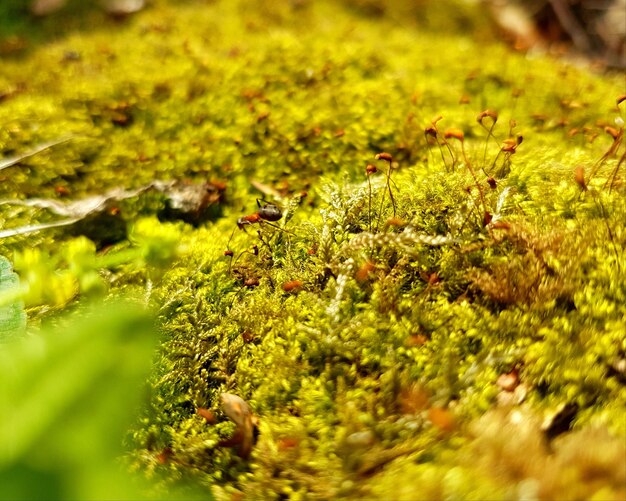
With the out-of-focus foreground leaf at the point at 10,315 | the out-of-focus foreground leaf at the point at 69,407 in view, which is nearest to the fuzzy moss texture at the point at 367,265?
the out-of-focus foreground leaf at the point at 10,315

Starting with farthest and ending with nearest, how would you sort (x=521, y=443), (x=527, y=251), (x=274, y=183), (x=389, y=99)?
(x=389, y=99) < (x=274, y=183) < (x=527, y=251) < (x=521, y=443)

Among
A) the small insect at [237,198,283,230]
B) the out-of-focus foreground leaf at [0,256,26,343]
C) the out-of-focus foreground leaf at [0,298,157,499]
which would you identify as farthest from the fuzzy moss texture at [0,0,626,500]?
the out-of-focus foreground leaf at [0,298,157,499]

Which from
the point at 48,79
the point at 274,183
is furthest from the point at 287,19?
→ the point at 274,183

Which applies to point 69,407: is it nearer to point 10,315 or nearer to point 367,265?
point 10,315

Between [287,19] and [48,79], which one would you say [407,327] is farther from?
[287,19]

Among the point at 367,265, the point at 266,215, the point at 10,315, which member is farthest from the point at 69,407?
the point at 266,215

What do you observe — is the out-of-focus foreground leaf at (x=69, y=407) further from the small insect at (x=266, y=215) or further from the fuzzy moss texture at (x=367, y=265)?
the small insect at (x=266, y=215)
